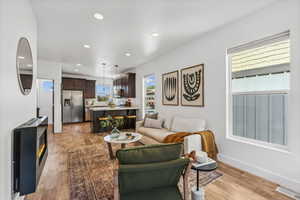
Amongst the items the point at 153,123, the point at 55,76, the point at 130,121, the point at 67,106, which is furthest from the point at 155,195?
the point at 67,106

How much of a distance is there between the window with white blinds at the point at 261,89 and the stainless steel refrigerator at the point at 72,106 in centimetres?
753

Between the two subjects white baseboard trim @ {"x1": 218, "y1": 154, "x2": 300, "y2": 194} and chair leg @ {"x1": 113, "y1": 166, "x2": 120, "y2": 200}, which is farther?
white baseboard trim @ {"x1": 218, "y1": 154, "x2": 300, "y2": 194}

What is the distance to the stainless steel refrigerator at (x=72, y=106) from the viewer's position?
7481 mm

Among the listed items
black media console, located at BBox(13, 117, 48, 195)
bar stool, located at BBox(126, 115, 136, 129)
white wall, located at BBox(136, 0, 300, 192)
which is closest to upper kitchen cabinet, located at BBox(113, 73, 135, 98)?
bar stool, located at BBox(126, 115, 136, 129)

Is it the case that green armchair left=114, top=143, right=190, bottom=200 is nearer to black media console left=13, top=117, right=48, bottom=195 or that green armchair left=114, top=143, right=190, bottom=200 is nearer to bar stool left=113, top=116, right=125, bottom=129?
black media console left=13, top=117, right=48, bottom=195

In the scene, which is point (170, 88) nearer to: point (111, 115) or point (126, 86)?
point (111, 115)

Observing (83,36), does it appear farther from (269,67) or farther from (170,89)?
(269,67)

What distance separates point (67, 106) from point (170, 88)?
19.6 feet

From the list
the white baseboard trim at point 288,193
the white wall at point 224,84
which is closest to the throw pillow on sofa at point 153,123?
the white wall at point 224,84

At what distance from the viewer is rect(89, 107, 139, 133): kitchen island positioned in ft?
18.1

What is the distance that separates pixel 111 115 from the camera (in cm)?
590

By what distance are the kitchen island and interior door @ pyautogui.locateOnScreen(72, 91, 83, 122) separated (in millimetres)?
2349

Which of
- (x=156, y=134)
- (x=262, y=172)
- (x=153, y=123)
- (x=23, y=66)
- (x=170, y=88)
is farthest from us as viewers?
(x=170, y=88)

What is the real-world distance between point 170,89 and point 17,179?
3.73m
